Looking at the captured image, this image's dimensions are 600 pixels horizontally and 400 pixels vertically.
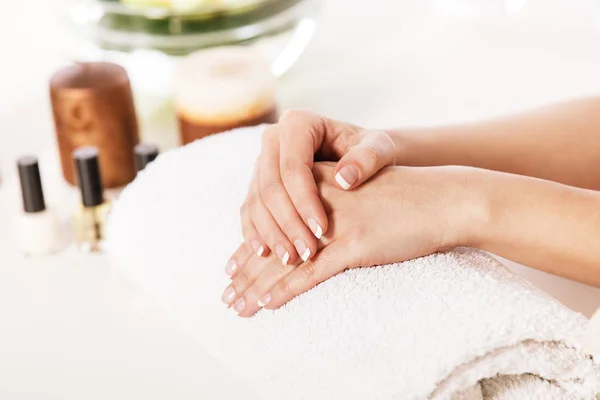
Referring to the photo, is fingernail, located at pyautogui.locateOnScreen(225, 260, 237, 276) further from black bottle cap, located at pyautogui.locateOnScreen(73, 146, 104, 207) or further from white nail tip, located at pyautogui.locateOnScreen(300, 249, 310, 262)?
black bottle cap, located at pyautogui.locateOnScreen(73, 146, 104, 207)

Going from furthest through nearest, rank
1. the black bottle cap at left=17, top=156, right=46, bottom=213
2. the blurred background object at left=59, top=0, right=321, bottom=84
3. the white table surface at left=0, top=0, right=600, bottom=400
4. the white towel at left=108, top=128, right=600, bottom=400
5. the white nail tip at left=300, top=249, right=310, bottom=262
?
the blurred background object at left=59, top=0, right=321, bottom=84
the black bottle cap at left=17, top=156, right=46, bottom=213
the white table surface at left=0, top=0, right=600, bottom=400
the white nail tip at left=300, top=249, right=310, bottom=262
the white towel at left=108, top=128, right=600, bottom=400

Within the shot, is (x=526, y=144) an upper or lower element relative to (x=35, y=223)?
upper

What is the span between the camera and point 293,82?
1.28m

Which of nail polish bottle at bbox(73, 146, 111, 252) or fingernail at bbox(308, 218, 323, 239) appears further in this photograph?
nail polish bottle at bbox(73, 146, 111, 252)

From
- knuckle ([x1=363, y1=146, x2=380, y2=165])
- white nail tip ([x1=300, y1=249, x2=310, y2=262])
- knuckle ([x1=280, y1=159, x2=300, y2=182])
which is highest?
knuckle ([x1=363, y1=146, x2=380, y2=165])

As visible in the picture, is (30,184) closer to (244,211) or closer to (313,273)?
(244,211)

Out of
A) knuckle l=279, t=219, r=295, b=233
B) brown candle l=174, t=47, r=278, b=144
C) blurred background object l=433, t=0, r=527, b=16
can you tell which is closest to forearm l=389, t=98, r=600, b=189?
knuckle l=279, t=219, r=295, b=233

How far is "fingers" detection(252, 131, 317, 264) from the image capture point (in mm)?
668

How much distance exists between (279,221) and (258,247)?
29mm

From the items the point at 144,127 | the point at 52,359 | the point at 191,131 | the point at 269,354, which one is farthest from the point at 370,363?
the point at 144,127

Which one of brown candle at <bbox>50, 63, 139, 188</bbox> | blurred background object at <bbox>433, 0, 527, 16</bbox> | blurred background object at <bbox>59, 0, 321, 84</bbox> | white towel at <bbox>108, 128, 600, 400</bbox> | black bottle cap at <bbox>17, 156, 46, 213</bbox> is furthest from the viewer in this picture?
blurred background object at <bbox>433, 0, 527, 16</bbox>

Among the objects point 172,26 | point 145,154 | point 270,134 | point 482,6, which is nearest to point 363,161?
point 270,134

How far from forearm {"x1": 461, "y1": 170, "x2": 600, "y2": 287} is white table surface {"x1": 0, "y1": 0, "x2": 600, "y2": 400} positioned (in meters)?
0.15

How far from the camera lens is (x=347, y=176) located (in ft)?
2.21
